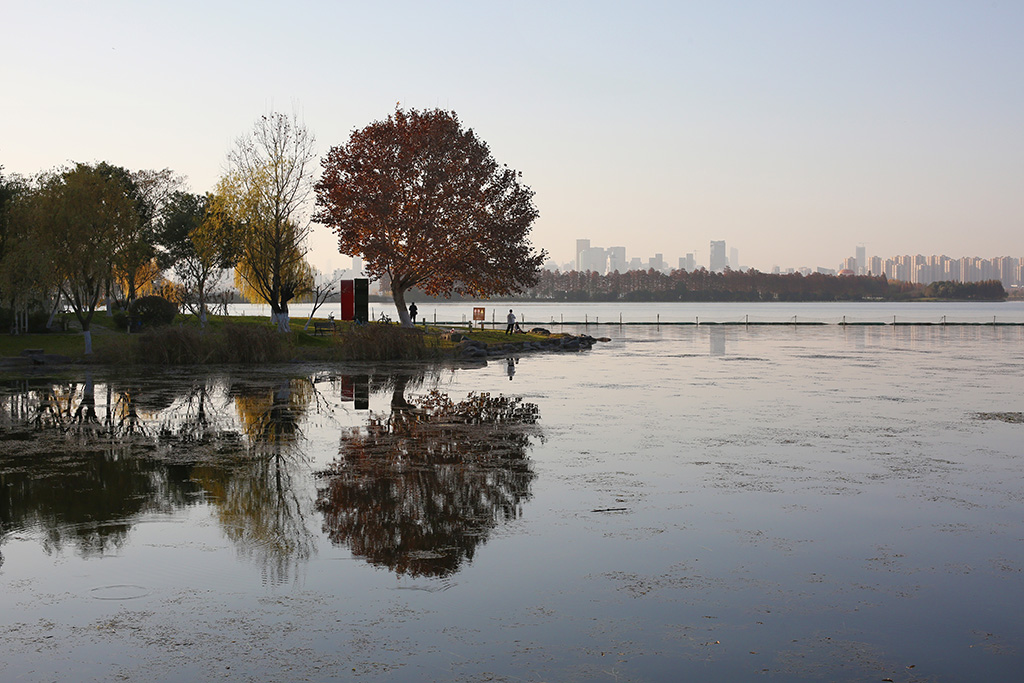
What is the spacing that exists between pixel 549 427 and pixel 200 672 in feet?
42.8

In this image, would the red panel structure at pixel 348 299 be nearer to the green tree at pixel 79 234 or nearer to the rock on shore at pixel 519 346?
the rock on shore at pixel 519 346

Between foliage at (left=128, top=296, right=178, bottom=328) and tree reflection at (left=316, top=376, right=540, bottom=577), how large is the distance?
37545mm

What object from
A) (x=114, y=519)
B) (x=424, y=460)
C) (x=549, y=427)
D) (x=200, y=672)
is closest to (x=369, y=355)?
(x=549, y=427)

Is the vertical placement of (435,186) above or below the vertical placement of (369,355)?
above

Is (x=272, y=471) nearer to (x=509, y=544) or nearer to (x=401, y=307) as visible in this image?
(x=509, y=544)

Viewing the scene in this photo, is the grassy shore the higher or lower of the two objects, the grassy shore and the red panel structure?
the lower

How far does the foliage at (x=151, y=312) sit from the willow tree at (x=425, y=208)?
Result: 11043mm

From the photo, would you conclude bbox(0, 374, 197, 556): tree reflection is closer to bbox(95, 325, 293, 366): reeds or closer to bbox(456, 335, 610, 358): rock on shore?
bbox(95, 325, 293, 366): reeds

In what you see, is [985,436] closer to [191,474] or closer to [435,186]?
[191,474]

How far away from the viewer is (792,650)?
274 inches

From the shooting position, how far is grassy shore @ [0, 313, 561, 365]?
35.3 metres

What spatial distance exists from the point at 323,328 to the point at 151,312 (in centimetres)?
1140

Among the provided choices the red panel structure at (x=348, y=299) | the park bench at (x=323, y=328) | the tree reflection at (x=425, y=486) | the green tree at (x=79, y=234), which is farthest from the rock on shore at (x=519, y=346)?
the tree reflection at (x=425, y=486)

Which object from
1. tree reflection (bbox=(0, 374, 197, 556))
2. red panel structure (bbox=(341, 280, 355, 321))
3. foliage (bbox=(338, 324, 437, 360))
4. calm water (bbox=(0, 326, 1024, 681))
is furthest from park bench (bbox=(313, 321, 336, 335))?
tree reflection (bbox=(0, 374, 197, 556))
